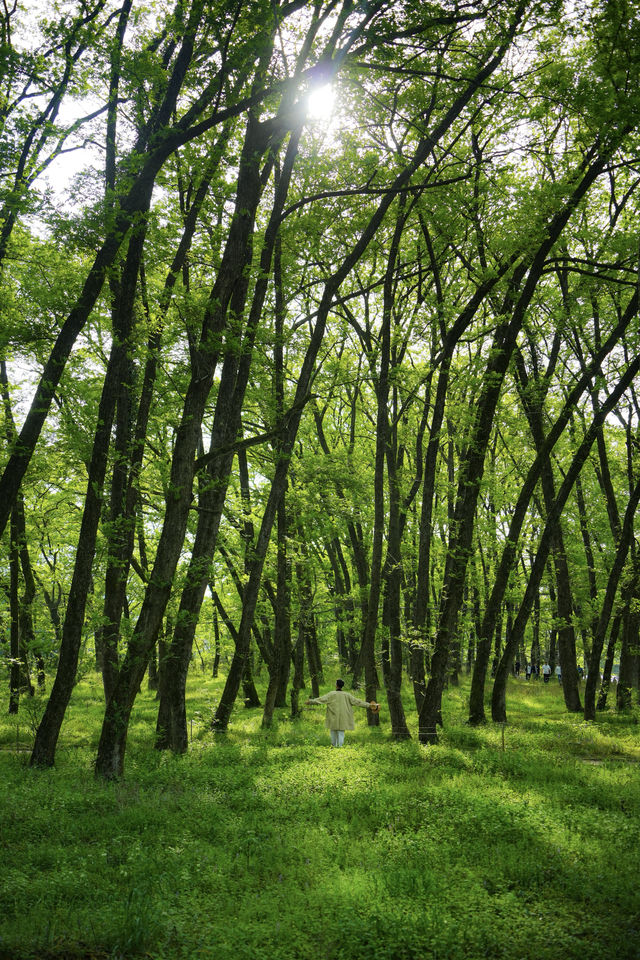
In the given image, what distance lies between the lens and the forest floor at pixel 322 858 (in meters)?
4.52

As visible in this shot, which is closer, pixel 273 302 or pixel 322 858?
pixel 322 858

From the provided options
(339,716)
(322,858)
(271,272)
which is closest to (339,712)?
(339,716)

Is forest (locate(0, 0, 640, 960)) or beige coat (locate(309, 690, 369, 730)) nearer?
forest (locate(0, 0, 640, 960))

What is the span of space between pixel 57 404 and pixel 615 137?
14.4m

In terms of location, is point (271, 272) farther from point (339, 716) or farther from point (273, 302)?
point (339, 716)

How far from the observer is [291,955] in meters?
4.36

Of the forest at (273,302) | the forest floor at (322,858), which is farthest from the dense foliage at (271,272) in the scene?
the forest floor at (322,858)

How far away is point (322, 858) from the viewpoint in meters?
6.07

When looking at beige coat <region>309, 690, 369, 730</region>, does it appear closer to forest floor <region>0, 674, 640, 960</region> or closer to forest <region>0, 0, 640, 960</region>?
forest <region>0, 0, 640, 960</region>

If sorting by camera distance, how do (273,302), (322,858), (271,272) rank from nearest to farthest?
1. (322,858)
2. (271,272)
3. (273,302)

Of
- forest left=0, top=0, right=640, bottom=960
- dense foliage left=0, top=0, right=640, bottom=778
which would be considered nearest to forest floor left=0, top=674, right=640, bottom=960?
forest left=0, top=0, right=640, bottom=960

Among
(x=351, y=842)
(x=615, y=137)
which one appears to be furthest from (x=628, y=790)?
(x=615, y=137)

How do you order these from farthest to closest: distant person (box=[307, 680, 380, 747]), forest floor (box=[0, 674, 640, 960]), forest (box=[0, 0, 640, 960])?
1. distant person (box=[307, 680, 380, 747])
2. forest (box=[0, 0, 640, 960])
3. forest floor (box=[0, 674, 640, 960])

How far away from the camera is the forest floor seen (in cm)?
452
